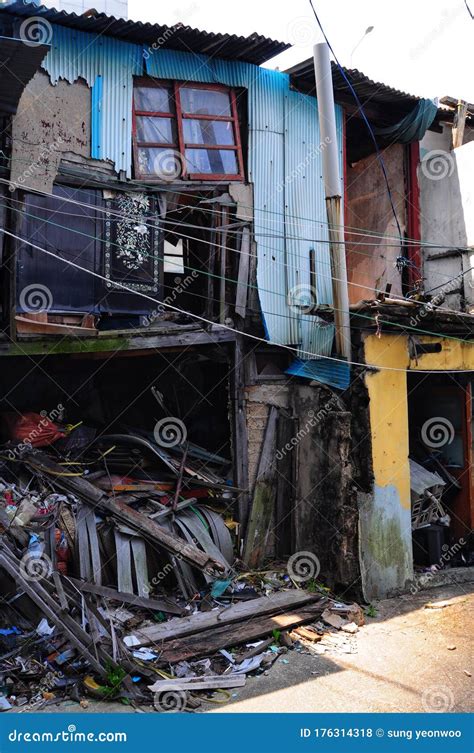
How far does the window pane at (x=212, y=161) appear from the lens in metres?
10.0

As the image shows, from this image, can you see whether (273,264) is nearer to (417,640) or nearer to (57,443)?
(57,443)

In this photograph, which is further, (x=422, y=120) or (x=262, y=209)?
(x=422, y=120)

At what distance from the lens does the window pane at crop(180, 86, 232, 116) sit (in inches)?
396

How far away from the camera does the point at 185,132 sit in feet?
32.9

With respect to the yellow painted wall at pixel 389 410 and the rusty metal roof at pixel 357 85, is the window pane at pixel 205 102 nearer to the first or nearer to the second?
the rusty metal roof at pixel 357 85

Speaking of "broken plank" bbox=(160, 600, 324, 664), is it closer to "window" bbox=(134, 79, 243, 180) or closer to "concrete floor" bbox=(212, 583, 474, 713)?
"concrete floor" bbox=(212, 583, 474, 713)

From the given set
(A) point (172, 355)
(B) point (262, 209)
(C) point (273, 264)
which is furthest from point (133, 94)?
(A) point (172, 355)

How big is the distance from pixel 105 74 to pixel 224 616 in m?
7.57

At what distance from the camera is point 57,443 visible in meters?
9.80

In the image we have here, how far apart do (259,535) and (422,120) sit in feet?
26.3

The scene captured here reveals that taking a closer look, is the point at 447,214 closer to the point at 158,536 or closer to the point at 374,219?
the point at 374,219

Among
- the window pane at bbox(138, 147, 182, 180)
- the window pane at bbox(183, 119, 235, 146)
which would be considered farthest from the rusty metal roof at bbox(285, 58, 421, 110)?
the window pane at bbox(138, 147, 182, 180)

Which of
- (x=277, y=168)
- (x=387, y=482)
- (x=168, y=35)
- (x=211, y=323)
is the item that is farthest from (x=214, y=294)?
(x=387, y=482)

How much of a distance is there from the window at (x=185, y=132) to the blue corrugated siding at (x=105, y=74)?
0.23m
